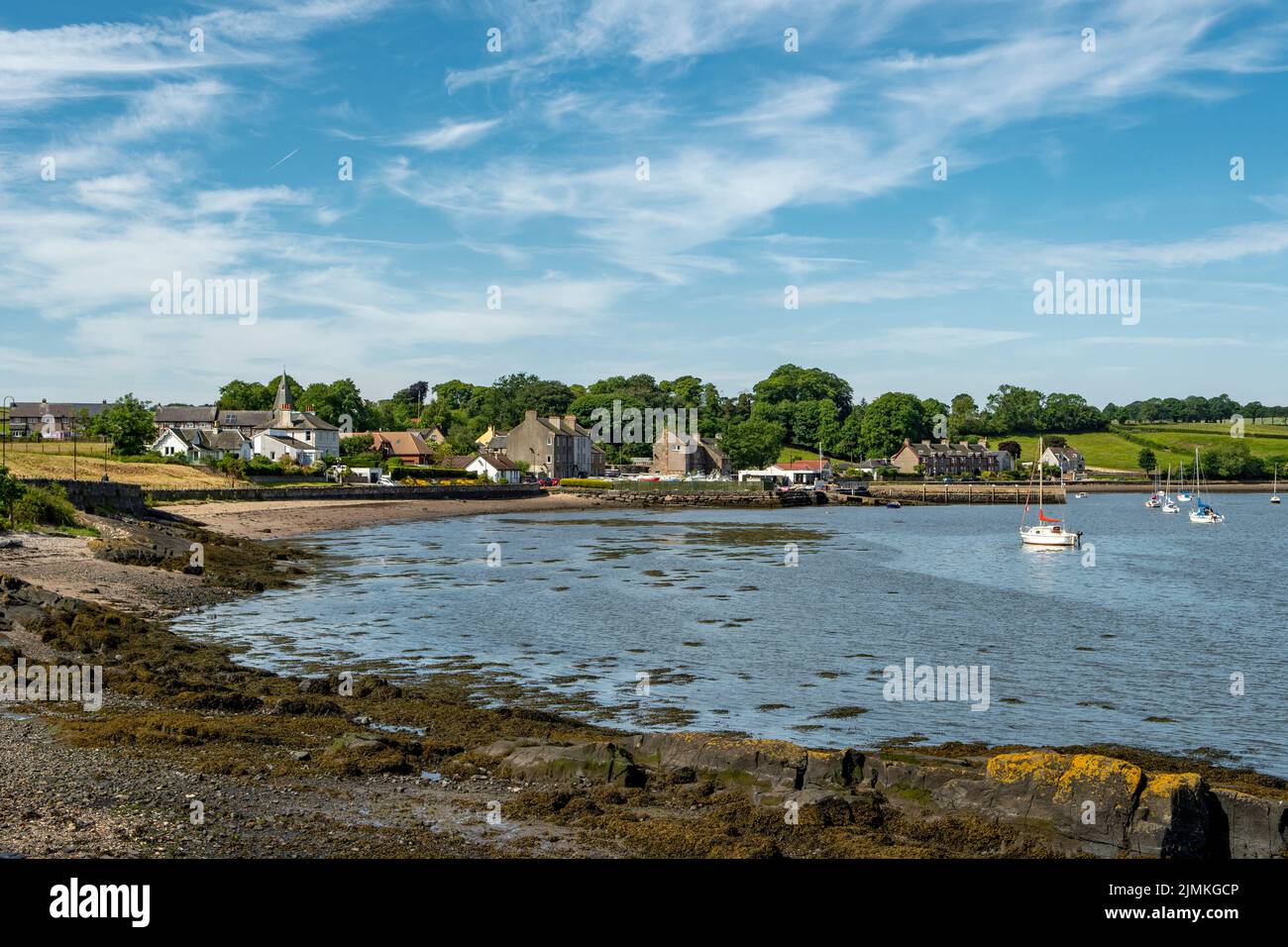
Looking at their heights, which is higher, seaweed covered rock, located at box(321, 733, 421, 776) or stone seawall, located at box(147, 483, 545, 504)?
stone seawall, located at box(147, 483, 545, 504)

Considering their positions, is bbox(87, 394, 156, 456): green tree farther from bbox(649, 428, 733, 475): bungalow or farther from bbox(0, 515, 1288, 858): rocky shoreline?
bbox(0, 515, 1288, 858): rocky shoreline

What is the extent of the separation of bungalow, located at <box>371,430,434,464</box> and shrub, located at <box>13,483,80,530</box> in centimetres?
10366

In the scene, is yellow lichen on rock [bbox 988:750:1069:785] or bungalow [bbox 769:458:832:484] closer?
yellow lichen on rock [bbox 988:750:1069:785]

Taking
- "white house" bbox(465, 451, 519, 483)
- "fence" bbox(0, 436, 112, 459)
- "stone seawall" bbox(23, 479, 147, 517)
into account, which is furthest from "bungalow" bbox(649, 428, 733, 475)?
"stone seawall" bbox(23, 479, 147, 517)

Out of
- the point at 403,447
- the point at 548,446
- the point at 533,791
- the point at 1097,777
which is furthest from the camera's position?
the point at 548,446

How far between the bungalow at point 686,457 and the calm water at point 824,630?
104057 mm

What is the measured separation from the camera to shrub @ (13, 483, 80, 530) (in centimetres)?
4516

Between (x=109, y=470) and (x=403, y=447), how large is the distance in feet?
229

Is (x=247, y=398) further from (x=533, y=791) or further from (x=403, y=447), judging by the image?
(x=533, y=791)

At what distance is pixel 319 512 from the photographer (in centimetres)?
9138

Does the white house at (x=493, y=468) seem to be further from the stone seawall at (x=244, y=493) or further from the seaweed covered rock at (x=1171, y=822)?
the seaweed covered rock at (x=1171, y=822)

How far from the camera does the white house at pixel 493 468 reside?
147 metres

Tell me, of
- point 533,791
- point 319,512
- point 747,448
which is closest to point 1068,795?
point 533,791

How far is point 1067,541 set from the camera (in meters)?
72.5
